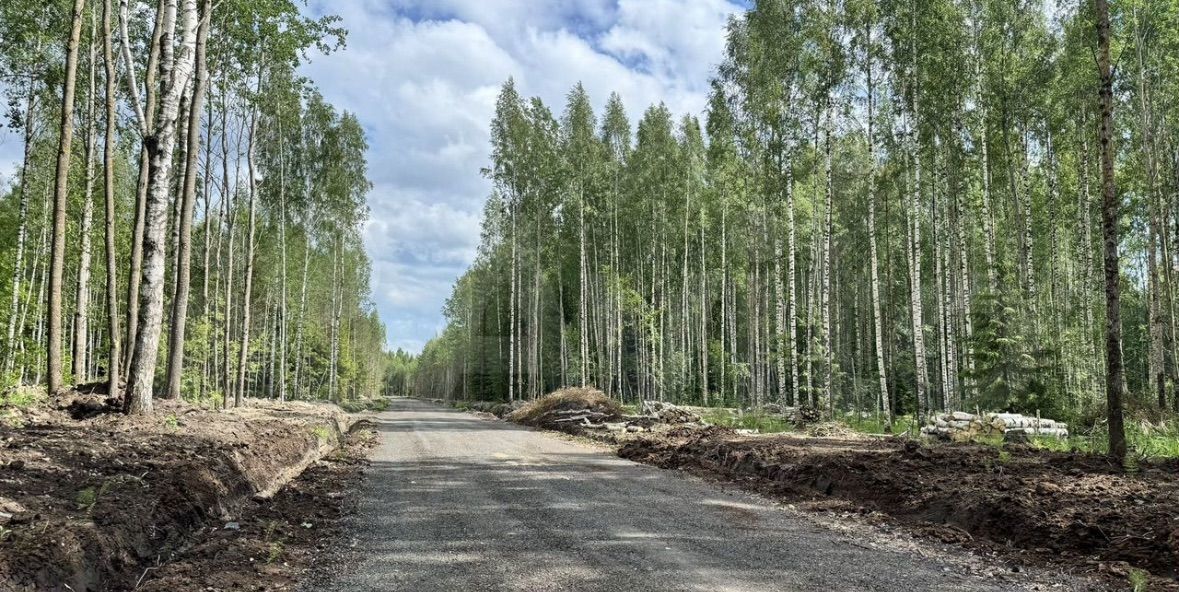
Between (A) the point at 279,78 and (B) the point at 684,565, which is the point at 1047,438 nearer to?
(B) the point at 684,565

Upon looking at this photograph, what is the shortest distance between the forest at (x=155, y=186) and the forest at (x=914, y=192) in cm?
983

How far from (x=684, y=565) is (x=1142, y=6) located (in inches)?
796

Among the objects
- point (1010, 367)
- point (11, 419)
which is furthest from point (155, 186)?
point (1010, 367)

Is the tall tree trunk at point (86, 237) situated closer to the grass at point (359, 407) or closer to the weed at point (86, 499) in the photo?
the weed at point (86, 499)

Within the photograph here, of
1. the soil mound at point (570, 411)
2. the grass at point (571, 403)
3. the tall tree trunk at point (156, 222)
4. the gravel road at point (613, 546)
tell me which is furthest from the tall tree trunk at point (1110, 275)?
the grass at point (571, 403)

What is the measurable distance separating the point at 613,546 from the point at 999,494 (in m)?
3.95

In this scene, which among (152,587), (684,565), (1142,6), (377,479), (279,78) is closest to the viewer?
(152,587)

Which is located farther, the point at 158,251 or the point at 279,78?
the point at 279,78

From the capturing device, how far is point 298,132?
88.0ft

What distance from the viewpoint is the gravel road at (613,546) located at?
4.43 m

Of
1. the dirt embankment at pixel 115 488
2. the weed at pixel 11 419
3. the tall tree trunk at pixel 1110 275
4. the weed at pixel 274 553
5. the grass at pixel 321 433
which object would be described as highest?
the tall tree trunk at pixel 1110 275

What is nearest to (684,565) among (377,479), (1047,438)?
(377,479)

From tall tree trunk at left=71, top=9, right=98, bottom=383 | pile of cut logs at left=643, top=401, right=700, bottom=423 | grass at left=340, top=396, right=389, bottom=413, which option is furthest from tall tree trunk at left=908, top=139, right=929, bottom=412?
grass at left=340, top=396, right=389, bottom=413

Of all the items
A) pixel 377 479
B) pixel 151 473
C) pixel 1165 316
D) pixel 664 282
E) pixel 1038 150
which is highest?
pixel 1038 150
